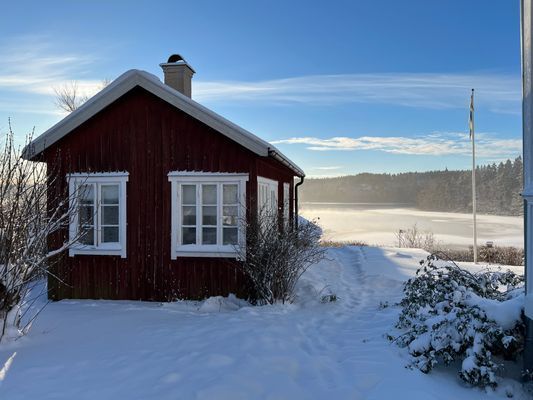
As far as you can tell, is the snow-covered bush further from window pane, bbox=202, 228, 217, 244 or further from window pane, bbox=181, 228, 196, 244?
window pane, bbox=181, 228, 196, 244

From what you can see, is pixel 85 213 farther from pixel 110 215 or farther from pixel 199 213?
pixel 199 213

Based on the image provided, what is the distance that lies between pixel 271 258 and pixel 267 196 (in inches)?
91.4

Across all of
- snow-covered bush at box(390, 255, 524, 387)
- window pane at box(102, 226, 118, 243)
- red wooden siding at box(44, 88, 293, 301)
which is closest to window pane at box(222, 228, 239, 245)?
red wooden siding at box(44, 88, 293, 301)

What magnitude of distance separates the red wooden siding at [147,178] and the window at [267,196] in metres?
0.39

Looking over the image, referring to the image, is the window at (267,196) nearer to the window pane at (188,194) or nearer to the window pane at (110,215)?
the window pane at (188,194)

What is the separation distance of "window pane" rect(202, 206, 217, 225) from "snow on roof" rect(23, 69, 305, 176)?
142 centimetres

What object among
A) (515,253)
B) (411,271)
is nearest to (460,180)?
(515,253)

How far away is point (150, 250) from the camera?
8219mm

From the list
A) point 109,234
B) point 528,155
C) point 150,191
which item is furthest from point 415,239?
point 528,155

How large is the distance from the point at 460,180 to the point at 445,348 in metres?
69.9

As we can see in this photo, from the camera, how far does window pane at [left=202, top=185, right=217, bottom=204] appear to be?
8078 mm

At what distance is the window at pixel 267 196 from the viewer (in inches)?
328

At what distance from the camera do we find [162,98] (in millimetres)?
7965

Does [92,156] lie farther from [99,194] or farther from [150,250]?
[150,250]
